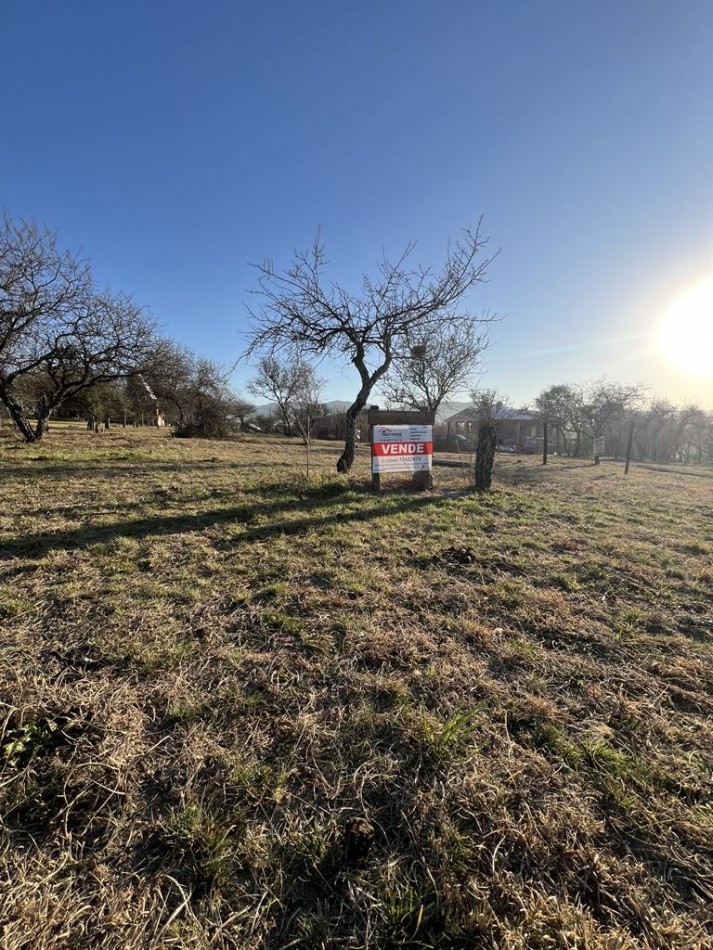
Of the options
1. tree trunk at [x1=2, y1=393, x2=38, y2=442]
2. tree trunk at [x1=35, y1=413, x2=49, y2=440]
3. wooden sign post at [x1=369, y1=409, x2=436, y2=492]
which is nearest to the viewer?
wooden sign post at [x1=369, y1=409, x2=436, y2=492]

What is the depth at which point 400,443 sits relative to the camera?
7812 millimetres

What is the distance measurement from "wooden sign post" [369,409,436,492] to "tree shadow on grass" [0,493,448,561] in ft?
3.32

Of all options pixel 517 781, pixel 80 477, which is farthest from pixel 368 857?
pixel 80 477

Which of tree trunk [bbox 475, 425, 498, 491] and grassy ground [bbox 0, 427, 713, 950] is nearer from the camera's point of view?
grassy ground [bbox 0, 427, 713, 950]

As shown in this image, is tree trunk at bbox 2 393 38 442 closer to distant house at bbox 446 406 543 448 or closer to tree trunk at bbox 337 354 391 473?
tree trunk at bbox 337 354 391 473

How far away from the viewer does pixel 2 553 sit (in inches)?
146

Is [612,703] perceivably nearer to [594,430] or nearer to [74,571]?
[74,571]

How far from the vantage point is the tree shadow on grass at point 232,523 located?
4.03 meters

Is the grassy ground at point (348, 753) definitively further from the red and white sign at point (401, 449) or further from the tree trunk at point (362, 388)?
the tree trunk at point (362, 388)

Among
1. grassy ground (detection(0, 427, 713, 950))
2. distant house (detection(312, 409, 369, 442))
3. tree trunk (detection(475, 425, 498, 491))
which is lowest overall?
grassy ground (detection(0, 427, 713, 950))

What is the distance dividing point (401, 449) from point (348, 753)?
6.46m

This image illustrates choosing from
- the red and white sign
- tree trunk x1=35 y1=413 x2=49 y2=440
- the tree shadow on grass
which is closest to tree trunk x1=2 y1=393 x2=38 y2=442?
tree trunk x1=35 y1=413 x2=49 y2=440

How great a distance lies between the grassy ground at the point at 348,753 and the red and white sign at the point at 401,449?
386 cm

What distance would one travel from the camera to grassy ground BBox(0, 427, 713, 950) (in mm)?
1184
